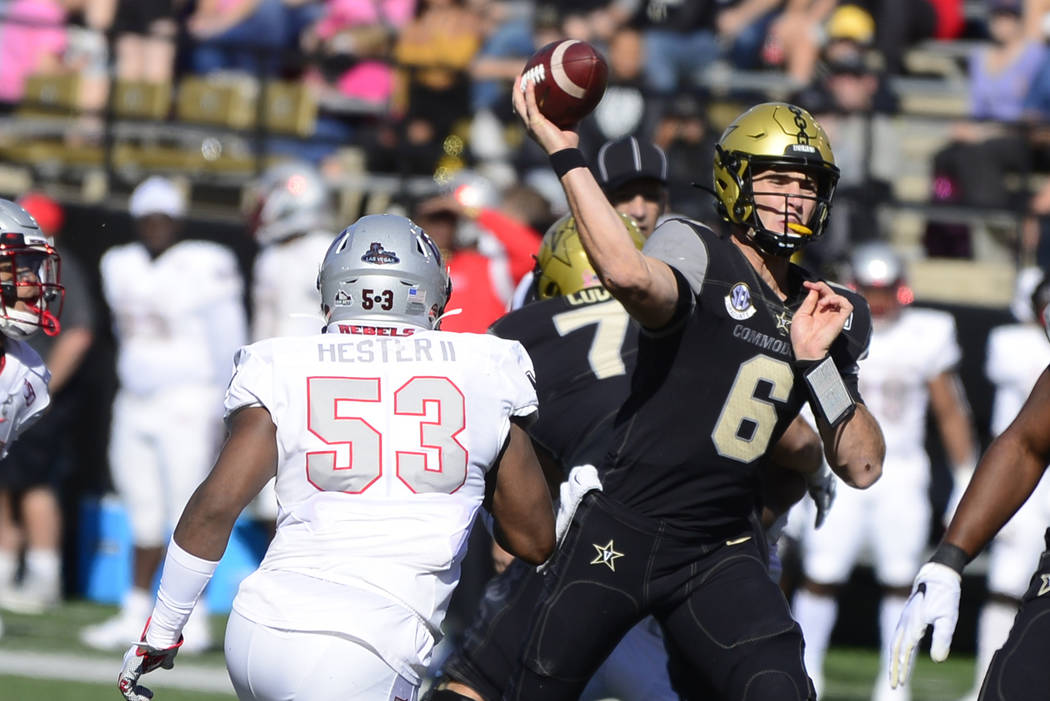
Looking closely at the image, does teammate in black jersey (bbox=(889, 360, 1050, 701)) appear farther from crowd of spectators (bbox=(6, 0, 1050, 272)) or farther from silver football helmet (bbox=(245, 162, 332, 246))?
crowd of spectators (bbox=(6, 0, 1050, 272))

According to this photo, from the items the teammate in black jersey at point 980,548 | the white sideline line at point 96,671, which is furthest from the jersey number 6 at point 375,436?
the white sideline line at point 96,671

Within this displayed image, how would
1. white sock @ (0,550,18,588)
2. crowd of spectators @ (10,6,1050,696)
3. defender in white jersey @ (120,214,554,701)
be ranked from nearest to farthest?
defender in white jersey @ (120,214,554,701) < white sock @ (0,550,18,588) < crowd of spectators @ (10,6,1050,696)

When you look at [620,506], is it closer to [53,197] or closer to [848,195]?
[848,195]

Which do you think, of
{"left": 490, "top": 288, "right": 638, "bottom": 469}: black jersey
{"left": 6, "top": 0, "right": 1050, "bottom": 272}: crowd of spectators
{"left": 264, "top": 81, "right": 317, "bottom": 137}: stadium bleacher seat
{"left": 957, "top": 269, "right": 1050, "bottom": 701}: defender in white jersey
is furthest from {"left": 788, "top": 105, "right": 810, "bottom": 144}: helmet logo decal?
{"left": 264, "top": 81, "right": 317, "bottom": 137}: stadium bleacher seat

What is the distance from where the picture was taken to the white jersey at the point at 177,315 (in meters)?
8.30

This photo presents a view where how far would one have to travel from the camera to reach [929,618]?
381 cm

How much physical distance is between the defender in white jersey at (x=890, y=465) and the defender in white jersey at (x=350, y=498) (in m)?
4.37

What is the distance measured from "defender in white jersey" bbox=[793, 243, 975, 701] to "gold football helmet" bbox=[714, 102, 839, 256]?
3.58 metres

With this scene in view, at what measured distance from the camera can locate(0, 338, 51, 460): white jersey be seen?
4359 millimetres

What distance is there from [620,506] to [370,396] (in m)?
1.05

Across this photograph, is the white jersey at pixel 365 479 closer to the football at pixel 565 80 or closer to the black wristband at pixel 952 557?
the football at pixel 565 80

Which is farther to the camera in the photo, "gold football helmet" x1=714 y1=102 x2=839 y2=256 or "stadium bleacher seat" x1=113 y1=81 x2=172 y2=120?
"stadium bleacher seat" x1=113 y1=81 x2=172 y2=120

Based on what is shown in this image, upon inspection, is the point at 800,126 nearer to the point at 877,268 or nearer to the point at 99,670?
the point at 877,268

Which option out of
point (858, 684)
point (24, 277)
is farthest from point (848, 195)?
point (24, 277)
